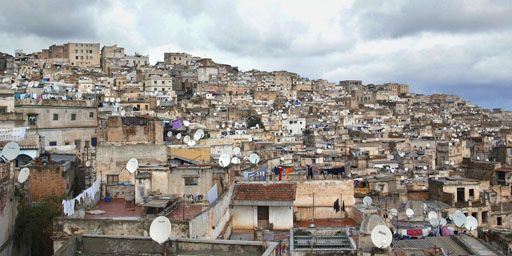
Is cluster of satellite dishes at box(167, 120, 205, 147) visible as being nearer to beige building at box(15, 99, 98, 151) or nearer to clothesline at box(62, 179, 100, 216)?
beige building at box(15, 99, 98, 151)

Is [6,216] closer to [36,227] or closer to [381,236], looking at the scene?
[36,227]

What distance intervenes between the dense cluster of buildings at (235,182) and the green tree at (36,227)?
16.9 inches

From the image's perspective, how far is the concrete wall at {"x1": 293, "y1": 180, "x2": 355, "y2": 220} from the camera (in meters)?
21.5

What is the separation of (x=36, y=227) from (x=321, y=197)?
1037cm

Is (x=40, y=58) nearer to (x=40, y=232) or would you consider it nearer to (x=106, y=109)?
(x=106, y=109)

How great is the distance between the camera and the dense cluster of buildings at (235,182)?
1438 cm

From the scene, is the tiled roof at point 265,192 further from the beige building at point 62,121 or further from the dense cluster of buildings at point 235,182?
the beige building at point 62,121

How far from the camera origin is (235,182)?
2042 centimetres

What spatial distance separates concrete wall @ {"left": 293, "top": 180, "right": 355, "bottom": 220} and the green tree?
8896 millimetres

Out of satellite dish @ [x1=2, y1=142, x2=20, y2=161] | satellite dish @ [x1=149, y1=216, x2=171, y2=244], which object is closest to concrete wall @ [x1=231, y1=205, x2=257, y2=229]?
satellite dish @ [x1=2, y1=142, x2=20, y2=161]

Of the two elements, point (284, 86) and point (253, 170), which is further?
point (284, 86)

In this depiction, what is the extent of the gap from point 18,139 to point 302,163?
20.4m

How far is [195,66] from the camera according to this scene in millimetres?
113125

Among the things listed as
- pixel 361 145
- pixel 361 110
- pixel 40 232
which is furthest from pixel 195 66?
pixel 40 232
